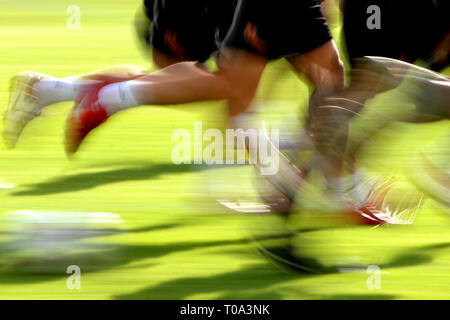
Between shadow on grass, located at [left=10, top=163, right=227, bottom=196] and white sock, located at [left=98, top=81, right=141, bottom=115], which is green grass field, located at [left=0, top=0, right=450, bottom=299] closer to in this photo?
shadow on grass, located at [left=10, top=163, right=227, bottom=196]

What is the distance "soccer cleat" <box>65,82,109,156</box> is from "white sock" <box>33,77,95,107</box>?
24 cm

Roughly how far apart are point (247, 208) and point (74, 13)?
8.99 m

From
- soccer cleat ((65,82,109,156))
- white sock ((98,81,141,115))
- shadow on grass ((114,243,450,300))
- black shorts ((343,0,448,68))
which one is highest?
black shorts ((343,0,448,68))

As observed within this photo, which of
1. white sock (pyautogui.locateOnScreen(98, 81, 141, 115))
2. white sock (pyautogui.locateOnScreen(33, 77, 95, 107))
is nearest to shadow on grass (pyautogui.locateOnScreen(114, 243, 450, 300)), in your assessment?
white sock (pyautogui.locateOnScreen(98, 81, 141, 115))

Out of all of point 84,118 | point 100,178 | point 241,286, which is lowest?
point 241,286

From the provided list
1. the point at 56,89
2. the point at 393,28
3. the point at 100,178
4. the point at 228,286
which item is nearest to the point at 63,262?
the point at 228,286

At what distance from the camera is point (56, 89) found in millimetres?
5070

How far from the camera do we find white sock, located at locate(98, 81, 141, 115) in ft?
14.7

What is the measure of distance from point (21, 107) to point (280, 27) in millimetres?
1555

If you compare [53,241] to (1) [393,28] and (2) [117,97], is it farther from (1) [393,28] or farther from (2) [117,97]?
(1) [393,28]

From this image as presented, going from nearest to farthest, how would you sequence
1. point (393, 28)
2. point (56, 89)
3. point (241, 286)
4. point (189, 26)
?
point (241, 286) < point (393, 28) < point (56, 89) < point (189, 26)

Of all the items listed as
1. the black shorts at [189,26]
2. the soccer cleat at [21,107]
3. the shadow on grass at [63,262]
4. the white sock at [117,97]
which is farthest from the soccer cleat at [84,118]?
the black shorts at [189,26]

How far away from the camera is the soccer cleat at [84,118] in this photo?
4.55m

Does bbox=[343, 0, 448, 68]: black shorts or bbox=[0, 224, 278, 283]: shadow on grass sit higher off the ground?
bbox=[343, 0, 448, 68]: black shorts
